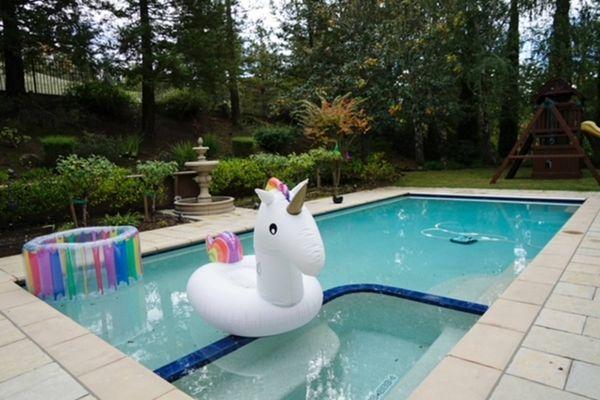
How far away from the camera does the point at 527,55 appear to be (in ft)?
46.0

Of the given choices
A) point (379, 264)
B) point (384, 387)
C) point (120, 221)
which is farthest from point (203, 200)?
point (384, 387)

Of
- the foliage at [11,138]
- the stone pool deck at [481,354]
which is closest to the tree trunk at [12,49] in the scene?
the foliage at [11,138]

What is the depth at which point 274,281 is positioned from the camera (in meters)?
2.78

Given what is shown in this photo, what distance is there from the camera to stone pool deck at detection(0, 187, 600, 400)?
2084 mm

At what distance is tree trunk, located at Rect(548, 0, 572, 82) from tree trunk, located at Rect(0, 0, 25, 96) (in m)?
15.8

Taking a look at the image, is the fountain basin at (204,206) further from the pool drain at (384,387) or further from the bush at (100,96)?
the pool drain at (384,387)

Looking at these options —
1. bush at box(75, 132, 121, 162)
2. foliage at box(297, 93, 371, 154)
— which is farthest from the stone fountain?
foliage at box(297, 93, 371, 154)

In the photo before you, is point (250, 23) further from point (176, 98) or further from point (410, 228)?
point (410, 228)

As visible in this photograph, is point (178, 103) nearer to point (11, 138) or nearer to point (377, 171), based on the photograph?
point (11, 138)

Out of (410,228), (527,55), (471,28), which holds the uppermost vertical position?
(471,28)

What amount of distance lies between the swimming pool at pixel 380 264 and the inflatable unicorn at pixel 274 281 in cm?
41

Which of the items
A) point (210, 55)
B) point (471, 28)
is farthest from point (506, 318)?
point (471, 28)

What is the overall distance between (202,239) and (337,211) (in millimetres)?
3571

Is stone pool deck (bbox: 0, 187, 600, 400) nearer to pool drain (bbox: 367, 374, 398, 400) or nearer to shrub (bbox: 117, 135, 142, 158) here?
pool drain (bbox: 367, 374, 398, 400)
